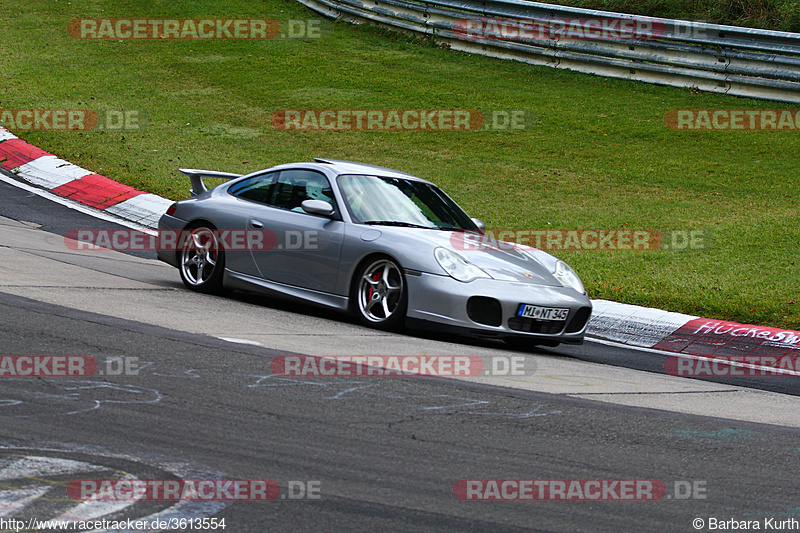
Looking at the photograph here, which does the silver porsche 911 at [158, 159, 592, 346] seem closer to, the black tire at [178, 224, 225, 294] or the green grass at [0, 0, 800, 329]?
the black tire at [178, 224, 225, 294]

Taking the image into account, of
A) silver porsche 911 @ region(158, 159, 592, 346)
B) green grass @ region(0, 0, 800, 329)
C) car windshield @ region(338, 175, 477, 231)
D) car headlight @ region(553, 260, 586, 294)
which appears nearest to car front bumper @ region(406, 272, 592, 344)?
silver porsche 911 @ region(158, 159, 592, 346)

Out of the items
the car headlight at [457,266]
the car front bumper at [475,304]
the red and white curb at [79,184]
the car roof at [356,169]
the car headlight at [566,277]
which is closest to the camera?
the car front bumper at [475,304]

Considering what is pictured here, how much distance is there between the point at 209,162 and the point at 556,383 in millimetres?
9682

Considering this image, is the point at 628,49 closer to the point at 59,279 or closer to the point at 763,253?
the point at 763,253

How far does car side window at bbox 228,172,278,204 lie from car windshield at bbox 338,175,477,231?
75 cm

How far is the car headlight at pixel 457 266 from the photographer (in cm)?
749

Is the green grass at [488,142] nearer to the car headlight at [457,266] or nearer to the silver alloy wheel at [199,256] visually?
the car headlight at [457,266]

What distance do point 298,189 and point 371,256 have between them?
3.99 ft

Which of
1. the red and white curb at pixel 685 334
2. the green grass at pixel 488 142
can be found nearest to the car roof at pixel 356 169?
the red and white curb at pixel 685 334

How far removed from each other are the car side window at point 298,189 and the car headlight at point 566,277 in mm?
2060

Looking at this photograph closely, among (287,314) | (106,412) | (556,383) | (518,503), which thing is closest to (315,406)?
(106,412)

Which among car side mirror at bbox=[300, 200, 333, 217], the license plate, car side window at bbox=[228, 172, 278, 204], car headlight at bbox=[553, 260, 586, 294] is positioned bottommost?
the license plate

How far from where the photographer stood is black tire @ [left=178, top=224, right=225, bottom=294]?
8.73 meters

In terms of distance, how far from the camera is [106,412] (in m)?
4.67
